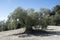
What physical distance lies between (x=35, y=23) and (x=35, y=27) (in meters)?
0.77

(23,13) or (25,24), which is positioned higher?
(23,13)

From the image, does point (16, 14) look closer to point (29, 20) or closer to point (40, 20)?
point (29, 20)

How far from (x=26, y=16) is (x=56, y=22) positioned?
21925 mm

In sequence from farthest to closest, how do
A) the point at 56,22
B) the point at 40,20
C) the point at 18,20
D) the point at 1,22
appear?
the point at 56,22 → the point at 1,22 → the point at 40,20 → the point at 18,20

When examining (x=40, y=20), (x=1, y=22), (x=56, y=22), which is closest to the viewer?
(x=40, y=20)

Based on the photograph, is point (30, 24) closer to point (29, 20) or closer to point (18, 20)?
point (29, 20)

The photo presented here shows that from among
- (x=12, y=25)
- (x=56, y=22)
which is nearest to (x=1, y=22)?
(x=12, y=25)

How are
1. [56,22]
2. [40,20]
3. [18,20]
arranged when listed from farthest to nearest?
[56,22]
[40,20]
[18,20]

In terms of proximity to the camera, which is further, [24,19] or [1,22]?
[1,22]

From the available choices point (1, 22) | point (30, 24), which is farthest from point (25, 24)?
point (1, 22)

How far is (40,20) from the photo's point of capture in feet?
59.5

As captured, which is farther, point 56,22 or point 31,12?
point 56,22

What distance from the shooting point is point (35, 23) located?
1783 centimetres

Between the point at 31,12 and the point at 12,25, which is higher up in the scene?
the point at 31,12
